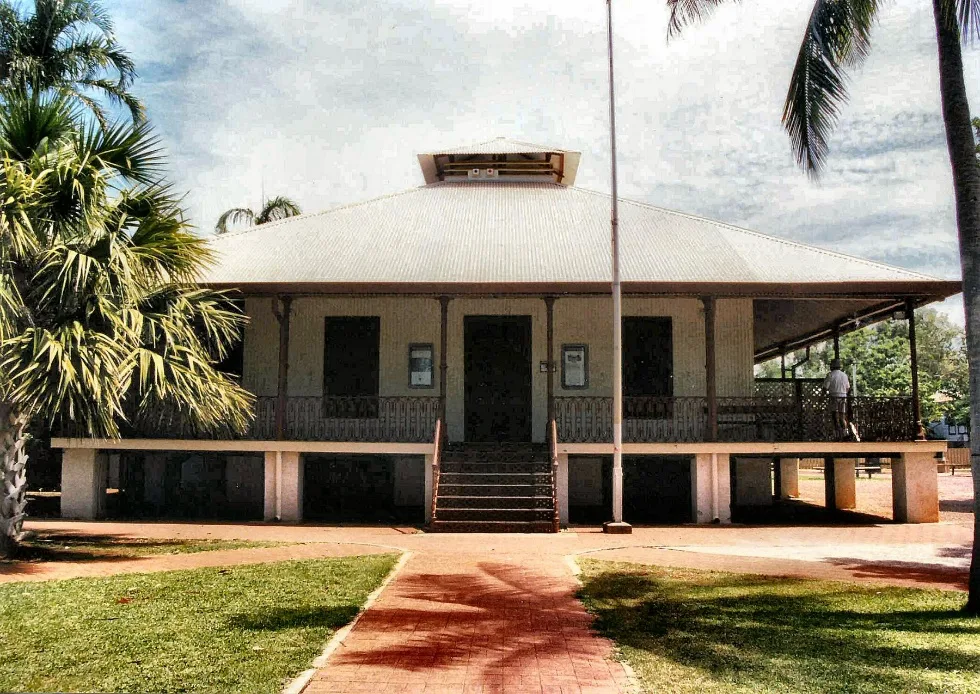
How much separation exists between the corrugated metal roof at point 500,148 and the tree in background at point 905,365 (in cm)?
3245

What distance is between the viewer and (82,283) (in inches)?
427

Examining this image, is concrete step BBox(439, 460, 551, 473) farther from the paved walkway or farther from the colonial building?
the paved walkway

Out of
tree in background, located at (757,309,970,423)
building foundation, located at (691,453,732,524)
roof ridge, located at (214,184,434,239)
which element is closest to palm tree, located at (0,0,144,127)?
roof ridge, located at (214,184,434,239)

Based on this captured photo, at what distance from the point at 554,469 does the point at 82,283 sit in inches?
340

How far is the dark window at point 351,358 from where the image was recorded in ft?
62.5

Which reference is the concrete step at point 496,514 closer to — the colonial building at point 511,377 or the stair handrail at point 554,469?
the colonial building at point 511,377

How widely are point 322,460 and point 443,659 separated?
14159 mm

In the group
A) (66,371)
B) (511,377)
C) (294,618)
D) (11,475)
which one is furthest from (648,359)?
(11,475)

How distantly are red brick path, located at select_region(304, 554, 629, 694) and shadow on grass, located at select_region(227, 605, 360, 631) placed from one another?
0.83ft

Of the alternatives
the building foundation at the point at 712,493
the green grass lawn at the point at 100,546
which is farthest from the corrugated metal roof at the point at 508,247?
the green grass lawn at the point at 100,546

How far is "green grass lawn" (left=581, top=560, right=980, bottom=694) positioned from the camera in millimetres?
6203

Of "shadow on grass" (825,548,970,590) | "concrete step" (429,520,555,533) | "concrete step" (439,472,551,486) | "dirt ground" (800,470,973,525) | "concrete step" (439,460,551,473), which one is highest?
"concrete step" (439,460,551,473)

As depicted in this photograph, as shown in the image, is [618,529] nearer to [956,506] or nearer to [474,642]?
[474,642]

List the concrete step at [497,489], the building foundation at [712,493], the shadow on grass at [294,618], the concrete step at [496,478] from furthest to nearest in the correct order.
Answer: the building foundation at [712,493] < the concrete step at [496,478] < the concrete step at [497,489] < the shadow on grass at [294,618]
